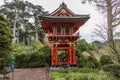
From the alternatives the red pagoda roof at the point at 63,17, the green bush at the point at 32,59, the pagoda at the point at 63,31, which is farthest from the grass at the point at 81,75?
the green bush at the point at 32,59

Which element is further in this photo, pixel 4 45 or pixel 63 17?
pixel 63 17

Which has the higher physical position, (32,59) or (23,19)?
(23,19)

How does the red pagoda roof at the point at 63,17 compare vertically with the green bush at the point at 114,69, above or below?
above

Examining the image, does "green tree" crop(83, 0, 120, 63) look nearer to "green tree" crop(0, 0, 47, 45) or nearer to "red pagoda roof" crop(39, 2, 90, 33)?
"red pagoda roof" crop(39, 2, 90, 33)

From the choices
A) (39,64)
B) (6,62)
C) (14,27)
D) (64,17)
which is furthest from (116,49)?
(14,27)

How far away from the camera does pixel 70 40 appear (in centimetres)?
2745

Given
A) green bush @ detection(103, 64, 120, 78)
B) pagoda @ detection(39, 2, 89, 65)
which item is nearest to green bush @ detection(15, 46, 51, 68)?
pagoda @ detection(39, 2, 89, 65)

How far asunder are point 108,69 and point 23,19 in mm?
41465

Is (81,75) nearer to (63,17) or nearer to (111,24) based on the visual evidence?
(111,24)

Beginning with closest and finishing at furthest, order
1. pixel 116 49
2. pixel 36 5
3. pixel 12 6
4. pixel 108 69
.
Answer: pixel 116 49
pixel 108 69
pixel 12 6
pixel 36 5

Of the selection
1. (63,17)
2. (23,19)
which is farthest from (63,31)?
(23,19)

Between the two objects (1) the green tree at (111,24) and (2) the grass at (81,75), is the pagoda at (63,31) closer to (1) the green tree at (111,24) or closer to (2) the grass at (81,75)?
(2) the grass at (81,75)

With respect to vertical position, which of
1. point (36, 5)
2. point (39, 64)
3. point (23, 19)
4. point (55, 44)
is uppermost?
point (36, 5)

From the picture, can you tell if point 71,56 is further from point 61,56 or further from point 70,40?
point 61,56
